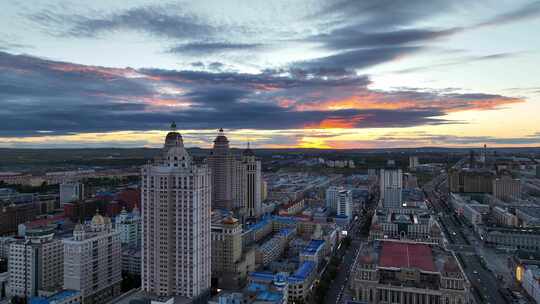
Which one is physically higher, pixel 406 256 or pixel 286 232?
pixel 406 256

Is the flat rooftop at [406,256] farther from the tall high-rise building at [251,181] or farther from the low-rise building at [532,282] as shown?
the tall high-rise building at [251,181]

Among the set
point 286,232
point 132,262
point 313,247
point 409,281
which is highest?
point 313,247

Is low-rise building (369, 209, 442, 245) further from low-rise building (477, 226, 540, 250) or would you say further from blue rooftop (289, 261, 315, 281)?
blue rooftop (289, 261, 315, 281)

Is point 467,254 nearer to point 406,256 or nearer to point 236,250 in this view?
point 406,256

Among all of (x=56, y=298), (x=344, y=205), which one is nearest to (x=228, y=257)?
(x=56, y=298)

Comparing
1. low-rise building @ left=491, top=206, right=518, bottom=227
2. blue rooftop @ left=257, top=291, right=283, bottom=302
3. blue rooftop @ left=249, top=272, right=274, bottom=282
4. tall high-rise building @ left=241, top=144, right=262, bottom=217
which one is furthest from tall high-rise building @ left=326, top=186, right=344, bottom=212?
blue rooftop @ left=257, top=291, right=283, bottom=302

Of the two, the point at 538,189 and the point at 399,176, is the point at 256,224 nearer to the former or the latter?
the point at 399,176
